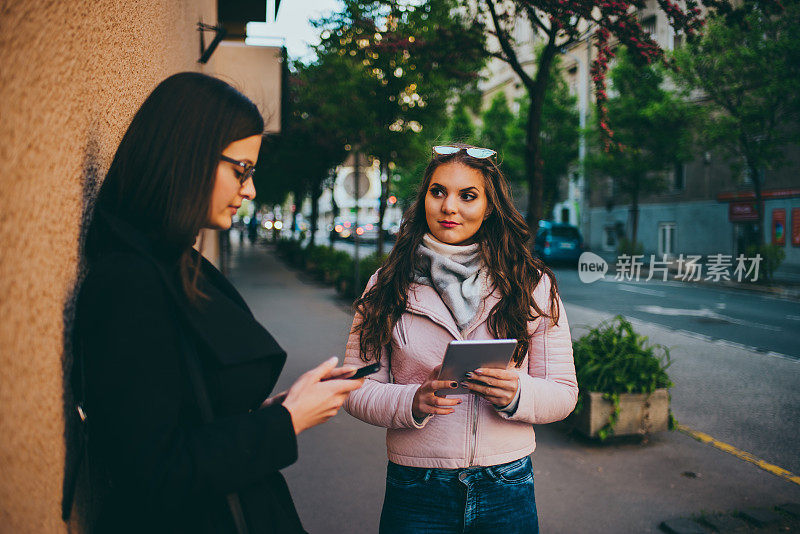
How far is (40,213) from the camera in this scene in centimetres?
113

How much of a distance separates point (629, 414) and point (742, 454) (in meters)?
0.90

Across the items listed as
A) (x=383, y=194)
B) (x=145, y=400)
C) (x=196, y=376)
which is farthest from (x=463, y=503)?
(x=383, y=194)

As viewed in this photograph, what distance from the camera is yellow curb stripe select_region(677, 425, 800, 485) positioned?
426cm

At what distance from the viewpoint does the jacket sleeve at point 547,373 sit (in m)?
1.95

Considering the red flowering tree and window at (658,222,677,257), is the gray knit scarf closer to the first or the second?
the red flowering tree

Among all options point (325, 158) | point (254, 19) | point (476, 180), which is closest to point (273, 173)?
point (325, 158)

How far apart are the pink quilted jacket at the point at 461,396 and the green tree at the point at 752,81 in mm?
18397

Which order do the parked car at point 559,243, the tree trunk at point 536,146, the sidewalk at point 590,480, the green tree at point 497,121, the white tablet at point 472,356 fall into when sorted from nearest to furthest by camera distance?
the white tablet at point 472,356 → the sidewalk at point 590,480 → the tree trunk at point 536,146 → the parked car at point 559,243 → the green tree at point 497,121

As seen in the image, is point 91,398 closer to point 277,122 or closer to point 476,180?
point 476,180

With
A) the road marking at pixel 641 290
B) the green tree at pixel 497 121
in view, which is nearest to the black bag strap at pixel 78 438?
the road marking at pixel 641 290

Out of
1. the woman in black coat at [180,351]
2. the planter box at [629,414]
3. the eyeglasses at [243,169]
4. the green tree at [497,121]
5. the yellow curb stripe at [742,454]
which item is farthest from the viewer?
the green tree at [497,121]

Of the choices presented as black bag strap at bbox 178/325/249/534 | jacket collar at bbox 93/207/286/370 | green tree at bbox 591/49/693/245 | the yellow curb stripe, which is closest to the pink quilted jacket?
jacket collar at bbox 93/207/286/370

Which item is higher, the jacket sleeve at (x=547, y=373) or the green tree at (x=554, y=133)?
the green tree at (x=554, y=133)

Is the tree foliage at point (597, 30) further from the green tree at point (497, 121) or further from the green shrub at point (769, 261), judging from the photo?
the green tree at point (497, 121)
